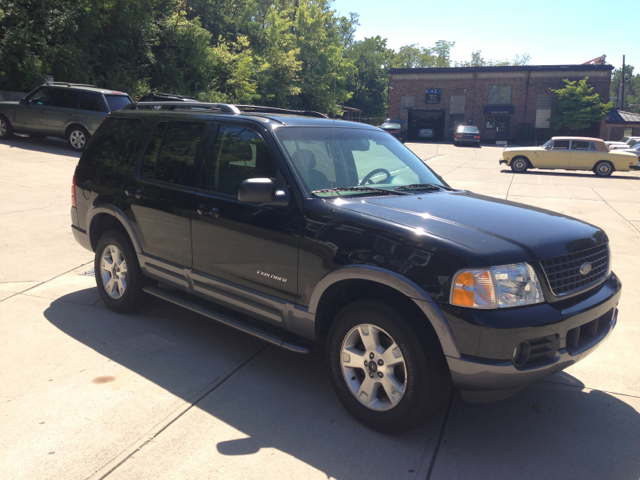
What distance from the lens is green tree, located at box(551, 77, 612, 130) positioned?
4819 centimetres

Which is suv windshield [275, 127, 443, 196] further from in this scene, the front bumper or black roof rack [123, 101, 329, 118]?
the front bumper

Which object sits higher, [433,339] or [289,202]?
[289,202]

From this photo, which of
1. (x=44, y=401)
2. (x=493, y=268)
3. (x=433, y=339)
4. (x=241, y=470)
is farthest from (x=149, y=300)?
(x=493, y=268)

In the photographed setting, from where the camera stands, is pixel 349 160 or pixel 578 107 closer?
pixel 349 160

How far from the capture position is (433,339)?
3.05m

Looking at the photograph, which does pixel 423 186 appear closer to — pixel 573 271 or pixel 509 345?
pixel 573 271

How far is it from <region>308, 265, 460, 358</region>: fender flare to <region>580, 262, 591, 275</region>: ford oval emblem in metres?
1.03

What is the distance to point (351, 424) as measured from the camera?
11.1 feet

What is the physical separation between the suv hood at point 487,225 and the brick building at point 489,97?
5158 cm

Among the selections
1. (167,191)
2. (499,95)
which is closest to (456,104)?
(499,95)

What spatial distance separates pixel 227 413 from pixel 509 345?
1.80 metres

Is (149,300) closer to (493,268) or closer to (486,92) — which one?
(493,268)

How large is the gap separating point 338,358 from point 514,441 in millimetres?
1154

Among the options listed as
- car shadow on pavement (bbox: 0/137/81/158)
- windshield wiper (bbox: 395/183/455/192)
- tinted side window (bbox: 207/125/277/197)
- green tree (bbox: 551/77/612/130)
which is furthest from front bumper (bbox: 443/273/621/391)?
green tree (bbox: 551/77/612/130)
